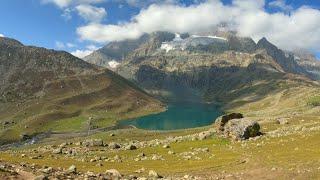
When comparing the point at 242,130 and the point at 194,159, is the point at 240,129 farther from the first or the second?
the point at 194,159

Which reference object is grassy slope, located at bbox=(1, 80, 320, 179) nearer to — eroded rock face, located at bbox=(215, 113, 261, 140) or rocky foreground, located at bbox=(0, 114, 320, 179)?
rocky foreground, located at bbox=(0, 114, 320, 179)

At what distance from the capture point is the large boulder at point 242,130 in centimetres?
9362

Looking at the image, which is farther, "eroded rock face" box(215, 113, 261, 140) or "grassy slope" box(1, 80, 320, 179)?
"eroded rock face" box(215, 113, 261, 140)

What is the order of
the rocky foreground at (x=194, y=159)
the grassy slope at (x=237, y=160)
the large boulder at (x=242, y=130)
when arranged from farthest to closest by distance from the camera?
the large boulder at (x=242, y=130) < the grassy slope at (x=237, y=160) < the rocky foreground at (x=194, y=159)

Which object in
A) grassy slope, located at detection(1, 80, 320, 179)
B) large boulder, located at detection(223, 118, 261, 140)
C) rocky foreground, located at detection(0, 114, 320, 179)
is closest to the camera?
rocky foreground, located at detection(0, 114, 320, 179)

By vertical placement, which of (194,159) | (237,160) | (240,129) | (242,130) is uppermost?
(240,129)

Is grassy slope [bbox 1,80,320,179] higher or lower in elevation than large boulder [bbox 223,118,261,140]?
lower

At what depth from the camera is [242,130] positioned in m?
94.0

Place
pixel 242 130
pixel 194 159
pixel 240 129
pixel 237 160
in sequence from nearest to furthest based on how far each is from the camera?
pixel 237 160 → pixel 194 159 → pixel 242 130 → pixel 240 129

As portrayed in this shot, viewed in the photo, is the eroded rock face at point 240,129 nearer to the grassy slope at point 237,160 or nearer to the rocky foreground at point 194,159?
the rocky foreground at point 194,159

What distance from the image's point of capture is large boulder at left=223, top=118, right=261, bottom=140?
9362 cm

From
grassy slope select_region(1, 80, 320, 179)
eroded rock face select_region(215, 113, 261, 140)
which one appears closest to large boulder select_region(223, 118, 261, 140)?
eroded rock face select_region(215, 113, 261, 140)

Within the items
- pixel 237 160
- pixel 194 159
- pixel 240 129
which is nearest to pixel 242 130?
pixel 240 129

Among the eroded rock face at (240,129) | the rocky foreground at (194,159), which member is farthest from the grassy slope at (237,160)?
the eroded rock face at (240,129)
